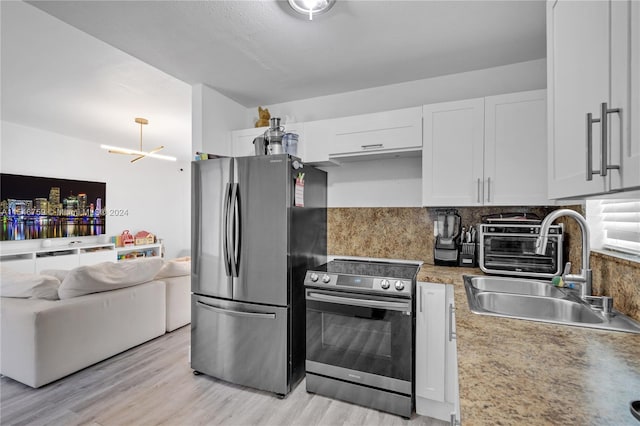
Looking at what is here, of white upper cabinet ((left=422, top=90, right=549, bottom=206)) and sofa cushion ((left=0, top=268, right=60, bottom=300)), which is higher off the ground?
white upper cabinet ((left=422, top=90, right=549, bottom=206))

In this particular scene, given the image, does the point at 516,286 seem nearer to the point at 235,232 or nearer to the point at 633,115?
the point at 633,115

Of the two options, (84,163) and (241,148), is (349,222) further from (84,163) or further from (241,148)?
(84,163)

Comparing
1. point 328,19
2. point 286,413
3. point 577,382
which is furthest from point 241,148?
point 577,382

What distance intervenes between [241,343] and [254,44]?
6.98 ft

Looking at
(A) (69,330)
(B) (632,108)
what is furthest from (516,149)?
(A) (69,330)

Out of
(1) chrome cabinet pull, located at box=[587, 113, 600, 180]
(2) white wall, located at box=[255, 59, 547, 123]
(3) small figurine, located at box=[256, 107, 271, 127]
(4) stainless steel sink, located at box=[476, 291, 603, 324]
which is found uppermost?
(2) white wall, located at box=[255, 59, 547, 123]

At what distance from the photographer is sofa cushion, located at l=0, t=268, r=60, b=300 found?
2.61m

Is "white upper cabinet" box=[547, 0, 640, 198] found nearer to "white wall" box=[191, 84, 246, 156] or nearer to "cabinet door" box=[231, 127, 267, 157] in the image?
"cabinet door" box=[231, 127, 267, 157]

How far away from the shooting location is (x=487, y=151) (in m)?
2.15

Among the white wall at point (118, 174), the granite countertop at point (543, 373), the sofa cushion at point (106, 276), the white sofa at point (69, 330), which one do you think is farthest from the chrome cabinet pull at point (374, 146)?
the white wall at point (118, 174)

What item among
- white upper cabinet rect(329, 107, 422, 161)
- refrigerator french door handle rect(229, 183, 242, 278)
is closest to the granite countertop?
white upper cabinet rect(329, 107, 422, 161)

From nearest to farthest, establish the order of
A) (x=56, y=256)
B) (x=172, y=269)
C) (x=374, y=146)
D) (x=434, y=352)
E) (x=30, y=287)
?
1. (x=434, y=352)
2. (x=374, y=146)
3. (x=30, y=287)
4. (x=172, y=269)
5. (x=56, y=256)

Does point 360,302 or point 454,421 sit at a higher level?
point 360,302

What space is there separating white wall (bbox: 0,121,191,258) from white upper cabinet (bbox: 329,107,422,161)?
4.70 m
